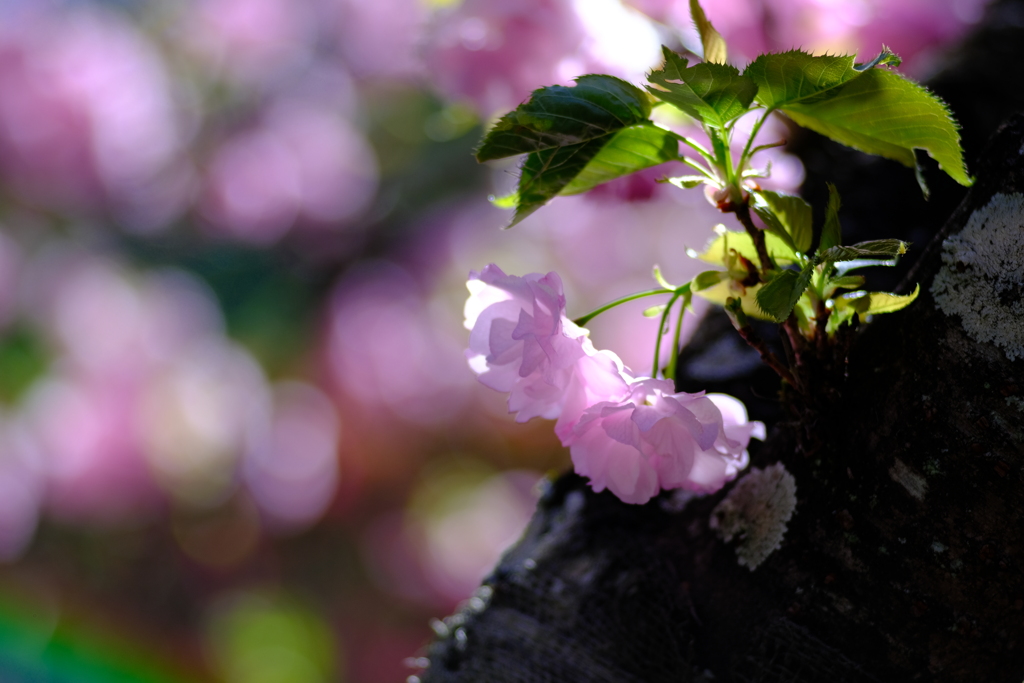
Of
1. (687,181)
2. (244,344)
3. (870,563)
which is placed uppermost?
(244,344)

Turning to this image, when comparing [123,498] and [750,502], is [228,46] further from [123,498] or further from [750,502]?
[750,502]

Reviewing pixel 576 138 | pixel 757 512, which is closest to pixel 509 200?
pixel 576 138

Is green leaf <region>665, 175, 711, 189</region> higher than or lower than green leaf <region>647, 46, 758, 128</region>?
lower

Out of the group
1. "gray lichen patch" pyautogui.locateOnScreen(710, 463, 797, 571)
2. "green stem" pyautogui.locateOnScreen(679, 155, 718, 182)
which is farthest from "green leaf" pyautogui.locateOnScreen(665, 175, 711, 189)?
"gray lichen patch" pyautogui.locateOnScreen(710, 463, 797, 571)

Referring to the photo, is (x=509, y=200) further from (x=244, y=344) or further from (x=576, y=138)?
(x=244, y=344)

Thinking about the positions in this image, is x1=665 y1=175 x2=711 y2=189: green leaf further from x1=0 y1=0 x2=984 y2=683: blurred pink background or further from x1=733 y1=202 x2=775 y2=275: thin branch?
x1=0 y1=0 x2=984 y2=683: blurred pink background

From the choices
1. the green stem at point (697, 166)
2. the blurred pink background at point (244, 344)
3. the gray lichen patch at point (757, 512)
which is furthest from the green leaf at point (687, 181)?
the blurred pink background at point (244, 344)
